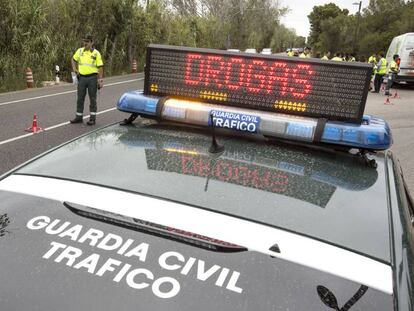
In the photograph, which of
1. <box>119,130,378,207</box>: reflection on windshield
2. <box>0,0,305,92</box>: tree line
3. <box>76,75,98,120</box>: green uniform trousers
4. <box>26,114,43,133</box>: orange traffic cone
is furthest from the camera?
<box>0,0,305,92</box>: tree line

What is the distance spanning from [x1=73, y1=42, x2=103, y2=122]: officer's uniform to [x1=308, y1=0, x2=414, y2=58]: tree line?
44481 mm

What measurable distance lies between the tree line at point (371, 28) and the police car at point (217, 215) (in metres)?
49.7

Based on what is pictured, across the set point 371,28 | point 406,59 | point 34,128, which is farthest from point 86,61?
point 371,28

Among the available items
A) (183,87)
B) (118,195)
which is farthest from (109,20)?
(118,195)

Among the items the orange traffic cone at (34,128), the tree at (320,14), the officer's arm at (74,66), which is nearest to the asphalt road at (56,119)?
the orange traffic cone at (34,128)

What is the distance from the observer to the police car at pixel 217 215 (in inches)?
43.5

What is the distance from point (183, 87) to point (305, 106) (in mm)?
821

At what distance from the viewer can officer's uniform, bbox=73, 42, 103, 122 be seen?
9.25 m

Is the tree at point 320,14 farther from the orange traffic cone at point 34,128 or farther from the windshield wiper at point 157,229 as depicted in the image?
the windshield wiper at point 157,229

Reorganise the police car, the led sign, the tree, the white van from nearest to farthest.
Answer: the police car, the led sign, the white van, the tree

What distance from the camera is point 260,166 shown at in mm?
1866

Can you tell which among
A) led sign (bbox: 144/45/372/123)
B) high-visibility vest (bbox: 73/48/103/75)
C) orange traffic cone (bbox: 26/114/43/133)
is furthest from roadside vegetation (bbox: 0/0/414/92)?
led sign (bbox: 144/45/372/123)

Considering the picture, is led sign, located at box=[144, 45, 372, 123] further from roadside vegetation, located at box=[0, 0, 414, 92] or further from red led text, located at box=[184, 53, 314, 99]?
roadside vegetation, located at box=[0, 0, 414, 92]

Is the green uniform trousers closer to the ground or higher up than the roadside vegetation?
closer to the ground
